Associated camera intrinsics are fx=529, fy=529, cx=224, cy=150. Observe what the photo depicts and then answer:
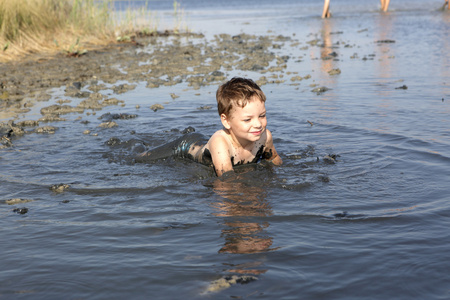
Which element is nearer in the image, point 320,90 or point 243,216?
point 243,216

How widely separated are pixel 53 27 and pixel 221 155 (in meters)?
13.1

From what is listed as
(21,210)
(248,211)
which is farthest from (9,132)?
(248,211)

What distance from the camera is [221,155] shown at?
541 cm

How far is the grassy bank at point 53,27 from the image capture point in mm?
14586

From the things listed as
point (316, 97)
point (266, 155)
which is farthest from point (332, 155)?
point (316, 97)

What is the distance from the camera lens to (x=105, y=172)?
5633 mm

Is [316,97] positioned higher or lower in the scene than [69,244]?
higher

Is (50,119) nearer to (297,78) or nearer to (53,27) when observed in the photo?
(297,78)

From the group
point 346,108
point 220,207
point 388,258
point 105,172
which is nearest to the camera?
point 388,258

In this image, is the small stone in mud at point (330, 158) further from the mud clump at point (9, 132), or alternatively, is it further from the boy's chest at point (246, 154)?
the mud clump at point (9, 132)

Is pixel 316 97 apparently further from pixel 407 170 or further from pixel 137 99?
pixel 407 170

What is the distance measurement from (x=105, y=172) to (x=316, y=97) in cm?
480

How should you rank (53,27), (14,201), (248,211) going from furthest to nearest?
(53,27), (14,201), (248,211)

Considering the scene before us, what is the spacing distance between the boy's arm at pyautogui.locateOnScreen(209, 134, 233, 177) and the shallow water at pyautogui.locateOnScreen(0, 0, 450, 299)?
15 centimetres
